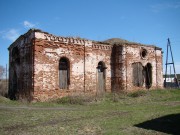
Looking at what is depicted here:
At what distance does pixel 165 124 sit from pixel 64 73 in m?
9.58

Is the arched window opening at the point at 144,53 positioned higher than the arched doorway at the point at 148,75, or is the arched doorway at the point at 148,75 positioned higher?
the arched window opening at the point at 144,53

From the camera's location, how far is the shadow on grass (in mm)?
7344

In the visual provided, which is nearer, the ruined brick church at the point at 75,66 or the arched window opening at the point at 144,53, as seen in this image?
the ruined brick church at the point at 75,66

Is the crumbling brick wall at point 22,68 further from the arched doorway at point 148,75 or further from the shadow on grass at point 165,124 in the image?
the arched doorway at point 148,75

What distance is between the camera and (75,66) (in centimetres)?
1686

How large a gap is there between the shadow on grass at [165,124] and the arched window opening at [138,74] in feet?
33.6

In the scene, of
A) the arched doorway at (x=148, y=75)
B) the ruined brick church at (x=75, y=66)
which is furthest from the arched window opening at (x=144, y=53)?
the arched doorway at (x=148, y=75)

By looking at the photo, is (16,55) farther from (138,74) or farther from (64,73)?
(138,74)

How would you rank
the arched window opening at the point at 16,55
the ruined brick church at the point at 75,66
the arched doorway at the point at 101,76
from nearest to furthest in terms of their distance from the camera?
the ruined brick church at the point at 75,66, the arched window opening at the point at 16,55, the arched doorway at the point at 101,76

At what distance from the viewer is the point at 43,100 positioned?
48.7ft

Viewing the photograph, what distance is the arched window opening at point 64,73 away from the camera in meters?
16.2

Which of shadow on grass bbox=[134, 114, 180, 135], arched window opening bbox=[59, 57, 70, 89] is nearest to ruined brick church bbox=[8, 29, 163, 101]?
arched window opening bbox=[59, 57, 70, 89]

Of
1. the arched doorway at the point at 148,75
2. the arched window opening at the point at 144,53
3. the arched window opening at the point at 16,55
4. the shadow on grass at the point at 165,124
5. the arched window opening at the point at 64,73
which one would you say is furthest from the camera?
the arched doorway at the point at 148,75

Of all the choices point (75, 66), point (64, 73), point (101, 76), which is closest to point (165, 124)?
point (64, 73)
